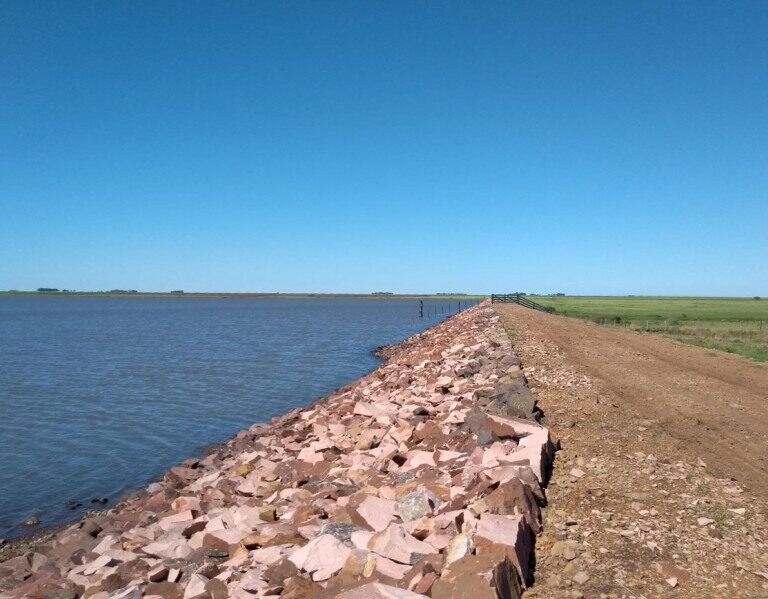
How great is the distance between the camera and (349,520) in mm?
5387

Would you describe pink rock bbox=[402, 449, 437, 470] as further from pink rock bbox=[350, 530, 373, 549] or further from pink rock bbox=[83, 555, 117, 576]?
pink rock bbox=[83, 555, 117, 576]

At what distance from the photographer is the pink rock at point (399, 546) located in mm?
4379

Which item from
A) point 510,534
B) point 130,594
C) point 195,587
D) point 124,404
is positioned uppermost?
point 510,534

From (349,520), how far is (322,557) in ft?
2.56

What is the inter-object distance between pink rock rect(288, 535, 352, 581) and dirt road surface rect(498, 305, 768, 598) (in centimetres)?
159

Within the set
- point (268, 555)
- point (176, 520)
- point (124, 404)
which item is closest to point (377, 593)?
point (268, 555)

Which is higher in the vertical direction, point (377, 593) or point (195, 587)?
point (377, 593)

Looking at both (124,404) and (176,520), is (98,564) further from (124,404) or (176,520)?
(124,404)

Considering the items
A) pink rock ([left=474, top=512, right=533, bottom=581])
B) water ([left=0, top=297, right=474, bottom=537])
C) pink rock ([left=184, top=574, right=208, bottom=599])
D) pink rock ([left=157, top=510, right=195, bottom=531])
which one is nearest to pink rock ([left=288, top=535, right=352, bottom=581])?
pink rock ([left=184, top=574, right=208, bottom=599])

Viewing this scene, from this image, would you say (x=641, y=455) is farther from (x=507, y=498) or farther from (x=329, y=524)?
(x=329, y=524)

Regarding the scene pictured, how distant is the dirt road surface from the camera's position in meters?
4.22

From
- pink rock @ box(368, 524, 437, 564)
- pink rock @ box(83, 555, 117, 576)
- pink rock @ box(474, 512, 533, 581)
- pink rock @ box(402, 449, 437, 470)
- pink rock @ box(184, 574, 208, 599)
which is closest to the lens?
pink rock @ box(474, 512, 533, 581)

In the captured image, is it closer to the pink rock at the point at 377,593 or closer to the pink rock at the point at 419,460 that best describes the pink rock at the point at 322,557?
the pink rock at the point at 377,593

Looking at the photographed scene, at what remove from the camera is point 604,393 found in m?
10.2
